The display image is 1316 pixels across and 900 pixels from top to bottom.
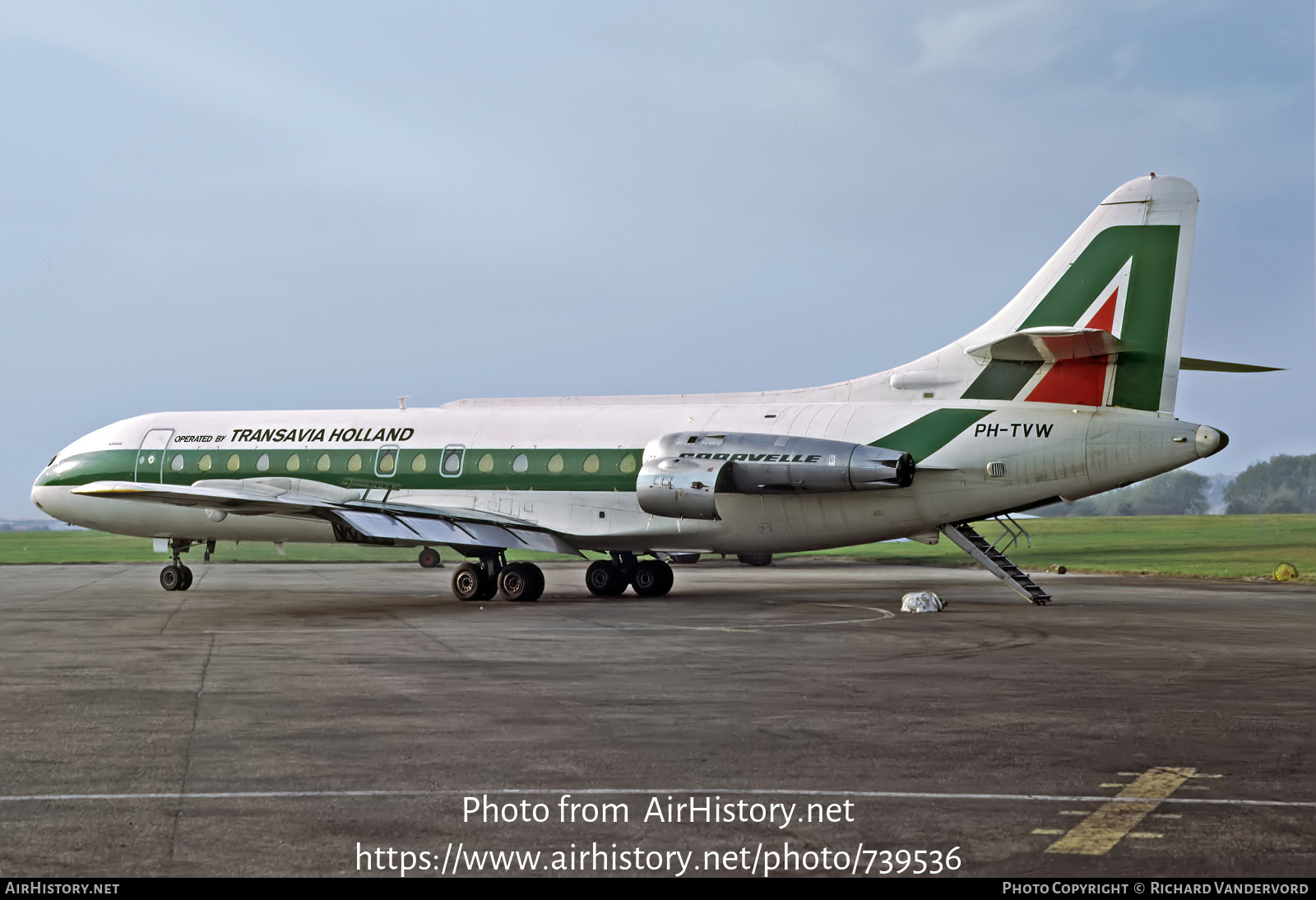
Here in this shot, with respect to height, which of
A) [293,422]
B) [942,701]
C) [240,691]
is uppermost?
[293,422]

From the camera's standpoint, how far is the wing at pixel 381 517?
2355 centimetres

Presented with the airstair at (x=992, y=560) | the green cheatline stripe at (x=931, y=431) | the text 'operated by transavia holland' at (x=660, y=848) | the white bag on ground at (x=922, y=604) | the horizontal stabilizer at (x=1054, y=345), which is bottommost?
the text 'operated by transavia holland' at (x=660, y=848)

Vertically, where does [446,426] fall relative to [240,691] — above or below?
above

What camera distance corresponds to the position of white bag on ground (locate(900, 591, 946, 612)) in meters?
21.9

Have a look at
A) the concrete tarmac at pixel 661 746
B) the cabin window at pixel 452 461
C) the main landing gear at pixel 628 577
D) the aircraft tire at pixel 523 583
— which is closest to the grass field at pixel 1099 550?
the main landing gear at pixel 628 577

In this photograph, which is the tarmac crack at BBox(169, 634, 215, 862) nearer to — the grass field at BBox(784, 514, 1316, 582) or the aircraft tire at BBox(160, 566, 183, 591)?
the aircraft tire at BBox(160, 566, 183, 591)

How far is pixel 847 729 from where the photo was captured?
9625 mm

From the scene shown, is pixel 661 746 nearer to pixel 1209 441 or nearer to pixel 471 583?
pixel 1209 441

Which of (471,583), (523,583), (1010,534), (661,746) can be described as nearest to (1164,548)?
(1010,534)

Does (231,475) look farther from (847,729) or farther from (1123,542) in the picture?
(1123,542)

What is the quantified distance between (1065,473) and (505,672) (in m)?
12.1

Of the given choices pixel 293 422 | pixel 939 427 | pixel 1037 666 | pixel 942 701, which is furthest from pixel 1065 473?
pixel 293 422

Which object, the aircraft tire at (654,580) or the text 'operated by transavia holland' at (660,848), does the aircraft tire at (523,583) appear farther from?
the text 'operated by transavia holland' at (660,848)

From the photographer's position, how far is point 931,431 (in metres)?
22.8
